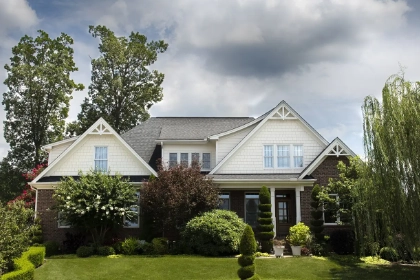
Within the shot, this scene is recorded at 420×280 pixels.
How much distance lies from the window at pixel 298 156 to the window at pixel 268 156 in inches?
53.4

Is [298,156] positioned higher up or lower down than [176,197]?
higher up

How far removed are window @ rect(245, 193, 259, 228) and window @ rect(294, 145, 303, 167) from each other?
2.91m

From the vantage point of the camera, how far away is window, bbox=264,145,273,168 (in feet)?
86.4

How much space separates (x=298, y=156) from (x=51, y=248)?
13.9 meters

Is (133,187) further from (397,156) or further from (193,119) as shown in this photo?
(397,156)

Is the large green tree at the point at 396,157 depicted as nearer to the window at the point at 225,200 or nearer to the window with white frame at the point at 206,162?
the window at the point at 225,200

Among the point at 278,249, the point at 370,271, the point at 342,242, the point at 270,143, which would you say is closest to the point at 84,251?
the point at 278,249

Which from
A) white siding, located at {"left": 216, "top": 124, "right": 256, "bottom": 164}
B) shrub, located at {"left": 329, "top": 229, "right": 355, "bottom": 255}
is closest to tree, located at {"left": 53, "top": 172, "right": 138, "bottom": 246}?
white siding, located at {"left": 216, "top": 124, "right": 256, "bottom": 164}

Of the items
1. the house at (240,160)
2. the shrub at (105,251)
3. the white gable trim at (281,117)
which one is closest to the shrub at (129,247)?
the shrub at (105,251)

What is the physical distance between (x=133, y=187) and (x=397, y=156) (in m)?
13.2

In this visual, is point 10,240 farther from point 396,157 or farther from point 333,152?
point 333,152

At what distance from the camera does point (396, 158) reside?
15977 millimetres

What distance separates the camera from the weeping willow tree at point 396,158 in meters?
15.6

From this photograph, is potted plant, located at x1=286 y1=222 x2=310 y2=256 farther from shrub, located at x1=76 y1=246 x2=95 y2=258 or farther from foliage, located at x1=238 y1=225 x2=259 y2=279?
shrub, located at x1=76 y1=246 x2=95 y2=258
